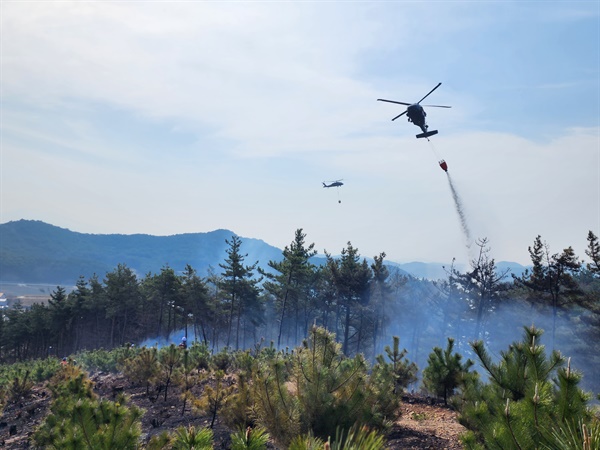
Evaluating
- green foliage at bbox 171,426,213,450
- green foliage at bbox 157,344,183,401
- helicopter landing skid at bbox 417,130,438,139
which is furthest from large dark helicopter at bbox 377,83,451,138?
green foliage at bbox 171,426,213,450

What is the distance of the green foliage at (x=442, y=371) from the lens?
1326 centimetres

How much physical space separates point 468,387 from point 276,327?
243ft

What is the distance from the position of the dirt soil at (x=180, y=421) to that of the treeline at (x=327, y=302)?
36.6ft

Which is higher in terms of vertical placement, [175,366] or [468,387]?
[468,387]

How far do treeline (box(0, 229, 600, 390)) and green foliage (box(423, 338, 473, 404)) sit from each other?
16.4 meters

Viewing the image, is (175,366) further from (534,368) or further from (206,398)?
(534,368)

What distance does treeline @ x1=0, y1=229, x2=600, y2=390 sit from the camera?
105 feet

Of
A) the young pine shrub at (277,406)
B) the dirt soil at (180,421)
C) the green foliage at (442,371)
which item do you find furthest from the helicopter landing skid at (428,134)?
the young pine shrub at (277,406)

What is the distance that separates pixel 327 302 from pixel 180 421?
45.7 m

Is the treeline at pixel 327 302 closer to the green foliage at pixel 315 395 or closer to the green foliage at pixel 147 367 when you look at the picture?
the green foliage at pixel 147 367

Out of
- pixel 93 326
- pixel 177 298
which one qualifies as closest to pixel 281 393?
pixel 177 298

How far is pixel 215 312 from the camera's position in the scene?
176 feet

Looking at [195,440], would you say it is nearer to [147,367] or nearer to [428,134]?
[147,367]

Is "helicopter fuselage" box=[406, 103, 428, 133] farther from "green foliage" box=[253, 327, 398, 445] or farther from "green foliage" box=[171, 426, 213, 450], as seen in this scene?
"green foliage" box=[171, 426, 213, 450]
